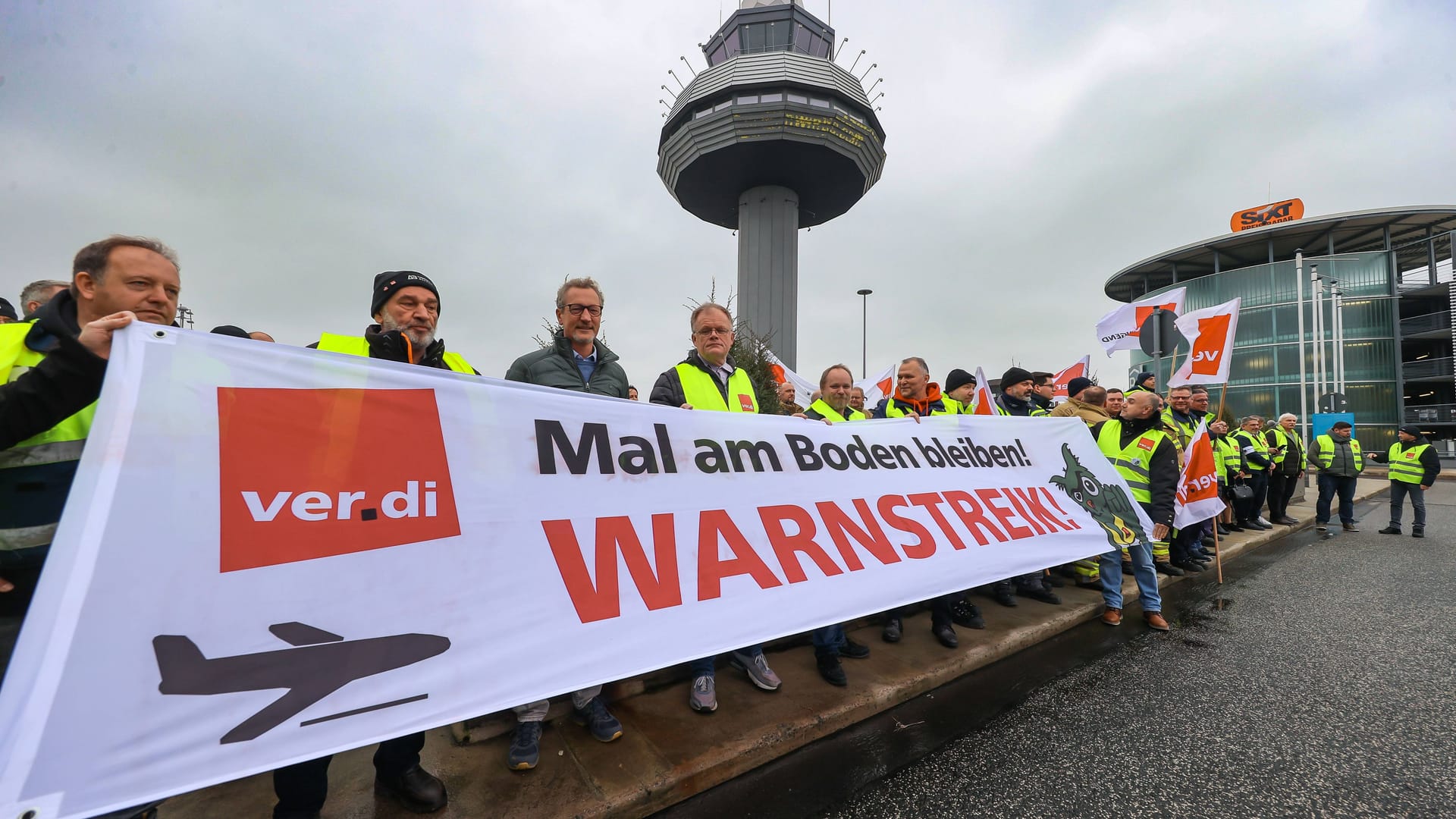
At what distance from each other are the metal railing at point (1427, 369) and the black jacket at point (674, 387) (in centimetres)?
5373

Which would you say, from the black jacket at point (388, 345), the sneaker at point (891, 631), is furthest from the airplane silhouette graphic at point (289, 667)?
the sneaker at point (891, 631)

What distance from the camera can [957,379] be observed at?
16.6 feet

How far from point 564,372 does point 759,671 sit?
199cm

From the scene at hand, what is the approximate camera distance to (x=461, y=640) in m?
1.70

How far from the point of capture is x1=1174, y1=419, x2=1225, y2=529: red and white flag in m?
5.01

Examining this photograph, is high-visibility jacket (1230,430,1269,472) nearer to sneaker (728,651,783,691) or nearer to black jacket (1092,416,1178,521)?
black jacket (1092,416,1178,521)

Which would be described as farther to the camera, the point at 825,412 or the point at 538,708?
the point at 825,412

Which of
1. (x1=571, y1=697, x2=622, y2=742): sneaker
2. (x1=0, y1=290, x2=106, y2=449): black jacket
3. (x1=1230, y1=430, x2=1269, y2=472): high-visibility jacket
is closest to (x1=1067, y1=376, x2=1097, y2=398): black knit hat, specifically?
(x1=1230, y1=430, x2=1269, y2=472): high-visibility jacket

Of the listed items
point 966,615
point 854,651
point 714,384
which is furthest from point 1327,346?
point 714,384

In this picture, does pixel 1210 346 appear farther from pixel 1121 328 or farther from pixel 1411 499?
pixel 1411 499

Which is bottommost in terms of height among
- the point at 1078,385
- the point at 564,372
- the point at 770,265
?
the point at 564,372

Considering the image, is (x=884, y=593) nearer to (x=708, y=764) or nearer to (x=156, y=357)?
(x=708, y=764)

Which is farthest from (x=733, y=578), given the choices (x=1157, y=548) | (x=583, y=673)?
(x=1157, y=548)

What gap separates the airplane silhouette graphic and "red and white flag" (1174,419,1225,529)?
6.19m
